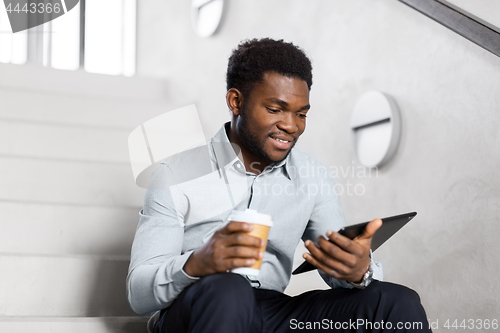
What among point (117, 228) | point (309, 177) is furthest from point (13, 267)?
point (309, 177)

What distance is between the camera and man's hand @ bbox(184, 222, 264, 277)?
2.68ft

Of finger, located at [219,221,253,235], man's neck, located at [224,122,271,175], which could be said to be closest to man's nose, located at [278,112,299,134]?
man's neck, located at [224,122,271,175]

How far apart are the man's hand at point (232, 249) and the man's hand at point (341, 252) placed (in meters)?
0.15

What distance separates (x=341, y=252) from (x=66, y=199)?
135cm

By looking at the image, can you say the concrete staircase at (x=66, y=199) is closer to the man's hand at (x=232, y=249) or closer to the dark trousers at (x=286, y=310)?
the dark trousers at (x=286, y=310)

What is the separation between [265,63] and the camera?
127 centimetres

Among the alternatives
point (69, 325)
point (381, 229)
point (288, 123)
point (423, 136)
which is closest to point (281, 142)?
point (288, 123)

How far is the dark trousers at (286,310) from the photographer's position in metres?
0.89

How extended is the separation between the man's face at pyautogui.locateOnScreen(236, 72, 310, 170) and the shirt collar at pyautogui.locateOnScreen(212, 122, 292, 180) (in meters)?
0.04

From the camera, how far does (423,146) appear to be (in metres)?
1.55

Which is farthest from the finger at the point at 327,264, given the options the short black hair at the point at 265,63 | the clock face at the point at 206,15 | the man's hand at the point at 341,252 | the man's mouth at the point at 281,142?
the clock face at the point at 206,15

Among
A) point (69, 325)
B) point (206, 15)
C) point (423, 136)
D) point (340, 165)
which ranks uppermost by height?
point (206, 15)

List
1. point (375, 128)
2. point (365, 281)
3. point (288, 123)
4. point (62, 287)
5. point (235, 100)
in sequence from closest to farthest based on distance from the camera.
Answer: point (365, 281) → point (288, 123) → point (235, 100) → point (62, 287) → point (375, 128)

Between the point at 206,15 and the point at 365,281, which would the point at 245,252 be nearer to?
the point at 365,281
